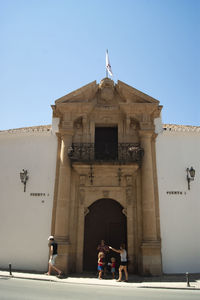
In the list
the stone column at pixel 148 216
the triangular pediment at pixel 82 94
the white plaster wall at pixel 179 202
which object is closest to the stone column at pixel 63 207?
the triangular pediment at pixel 82 94

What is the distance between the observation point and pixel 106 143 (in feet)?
38.3

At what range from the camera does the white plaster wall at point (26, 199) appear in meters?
10.2

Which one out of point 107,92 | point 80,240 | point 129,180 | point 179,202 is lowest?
point 80,240

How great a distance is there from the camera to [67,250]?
372 inches

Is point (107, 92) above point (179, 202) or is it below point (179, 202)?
above

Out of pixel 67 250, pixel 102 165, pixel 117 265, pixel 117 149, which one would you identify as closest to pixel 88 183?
pixel 102 165

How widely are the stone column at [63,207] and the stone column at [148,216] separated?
117 inches

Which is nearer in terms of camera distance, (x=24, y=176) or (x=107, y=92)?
(x=24, y=176)

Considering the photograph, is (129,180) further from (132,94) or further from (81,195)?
(132,94)

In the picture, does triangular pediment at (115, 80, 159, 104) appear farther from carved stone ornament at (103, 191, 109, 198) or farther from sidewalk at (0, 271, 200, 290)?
sidewalk at (0, 271, 200, 290)

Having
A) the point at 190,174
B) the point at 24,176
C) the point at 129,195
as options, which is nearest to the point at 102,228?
the point at 129,195

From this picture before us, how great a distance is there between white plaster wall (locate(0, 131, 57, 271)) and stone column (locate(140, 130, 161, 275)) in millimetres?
3916

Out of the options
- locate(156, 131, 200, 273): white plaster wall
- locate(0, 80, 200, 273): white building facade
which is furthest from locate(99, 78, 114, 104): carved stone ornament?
locate(156, 131, 200, 273): white plaster wall

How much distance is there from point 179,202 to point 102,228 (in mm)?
3419
